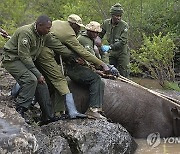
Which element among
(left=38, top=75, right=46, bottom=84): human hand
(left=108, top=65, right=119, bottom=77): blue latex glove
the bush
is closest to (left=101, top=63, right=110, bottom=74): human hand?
(left=108, top=65, right=119, bottom=77): blue latex glove

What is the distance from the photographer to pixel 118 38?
972 centimetres

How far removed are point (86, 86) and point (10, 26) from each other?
9.49m

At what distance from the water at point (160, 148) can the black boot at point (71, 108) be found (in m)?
1.16

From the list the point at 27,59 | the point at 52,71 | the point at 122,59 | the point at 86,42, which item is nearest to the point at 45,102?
the point at 52,71

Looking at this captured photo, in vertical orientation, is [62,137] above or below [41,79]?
below

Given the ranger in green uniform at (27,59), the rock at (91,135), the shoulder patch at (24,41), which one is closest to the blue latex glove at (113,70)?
the rock at (91,135)

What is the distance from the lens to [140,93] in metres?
8.00

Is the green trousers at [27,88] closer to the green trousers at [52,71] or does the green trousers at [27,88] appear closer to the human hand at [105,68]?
the green trousers at [52,71]

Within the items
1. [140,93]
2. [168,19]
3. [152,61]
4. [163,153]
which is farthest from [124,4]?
[163,153]

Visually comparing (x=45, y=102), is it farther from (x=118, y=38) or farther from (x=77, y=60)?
(x=118, y=38)

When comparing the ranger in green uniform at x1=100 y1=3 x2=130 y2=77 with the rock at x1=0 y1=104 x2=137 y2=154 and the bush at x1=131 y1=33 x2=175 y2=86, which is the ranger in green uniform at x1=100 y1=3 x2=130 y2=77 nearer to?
the bush at x1=131 y1=33 x2=175 y2=86

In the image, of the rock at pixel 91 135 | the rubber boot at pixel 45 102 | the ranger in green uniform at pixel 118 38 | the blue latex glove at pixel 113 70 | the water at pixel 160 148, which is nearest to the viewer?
the rock at pixel 91 135

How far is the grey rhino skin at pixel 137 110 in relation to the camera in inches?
307

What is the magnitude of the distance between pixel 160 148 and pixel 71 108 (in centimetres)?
170
